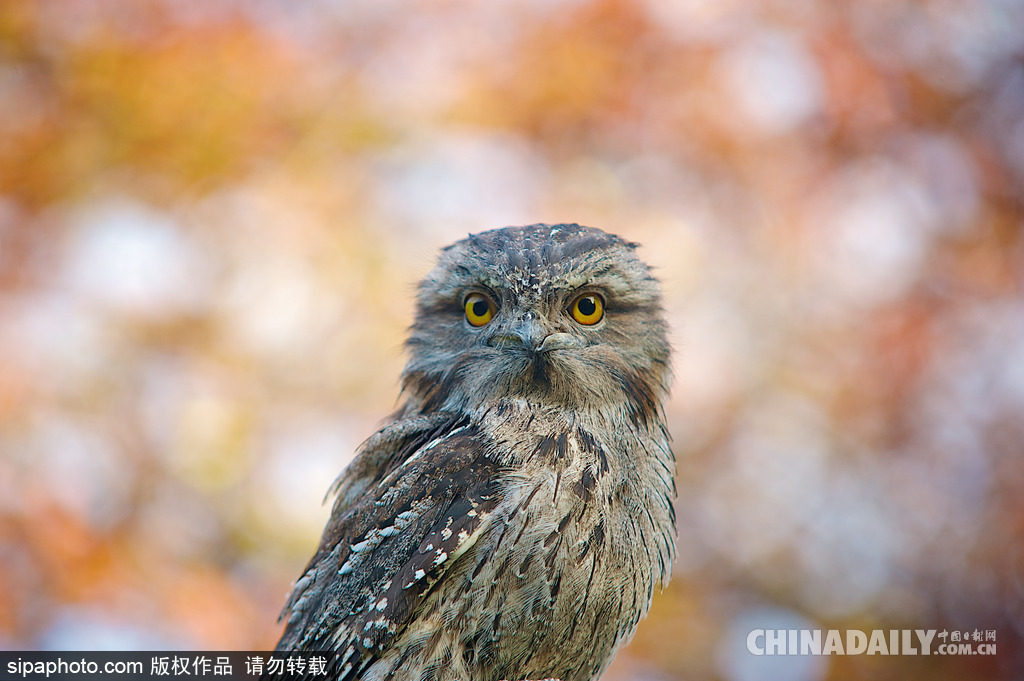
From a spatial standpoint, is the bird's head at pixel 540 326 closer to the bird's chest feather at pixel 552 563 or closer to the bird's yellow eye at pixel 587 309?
the bird's yellow eye at pixel 587 309

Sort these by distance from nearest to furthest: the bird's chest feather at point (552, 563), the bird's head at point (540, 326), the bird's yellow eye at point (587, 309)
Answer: the bird's chest feather at point (552, 563)
the bird's head at point (540, 326)
the bird's yellow eye at point (587, 309)

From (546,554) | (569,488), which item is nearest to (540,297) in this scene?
(569,488)

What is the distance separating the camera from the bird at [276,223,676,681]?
2238 millimetres

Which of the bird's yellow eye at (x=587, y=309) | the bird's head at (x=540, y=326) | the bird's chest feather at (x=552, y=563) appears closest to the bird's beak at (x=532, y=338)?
the bird's head at (x=540, y=326)

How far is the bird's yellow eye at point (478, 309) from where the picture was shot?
2691 mm

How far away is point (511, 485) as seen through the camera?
7.52 feet

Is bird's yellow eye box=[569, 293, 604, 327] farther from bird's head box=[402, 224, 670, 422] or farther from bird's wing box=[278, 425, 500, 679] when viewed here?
bird's wing box=[278, 425, 500, 679]

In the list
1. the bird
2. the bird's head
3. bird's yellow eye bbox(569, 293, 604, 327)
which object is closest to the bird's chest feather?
the bird

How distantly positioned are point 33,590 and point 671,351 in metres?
3.95

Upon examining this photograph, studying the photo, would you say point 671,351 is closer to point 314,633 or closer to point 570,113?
point 314,633

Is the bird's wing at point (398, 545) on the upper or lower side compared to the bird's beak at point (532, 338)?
lower

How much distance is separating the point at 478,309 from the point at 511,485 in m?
0.69

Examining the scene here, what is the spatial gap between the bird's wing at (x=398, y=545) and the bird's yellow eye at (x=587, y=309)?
52cm

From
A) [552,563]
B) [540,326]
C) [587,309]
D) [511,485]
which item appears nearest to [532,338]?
[540,326]
